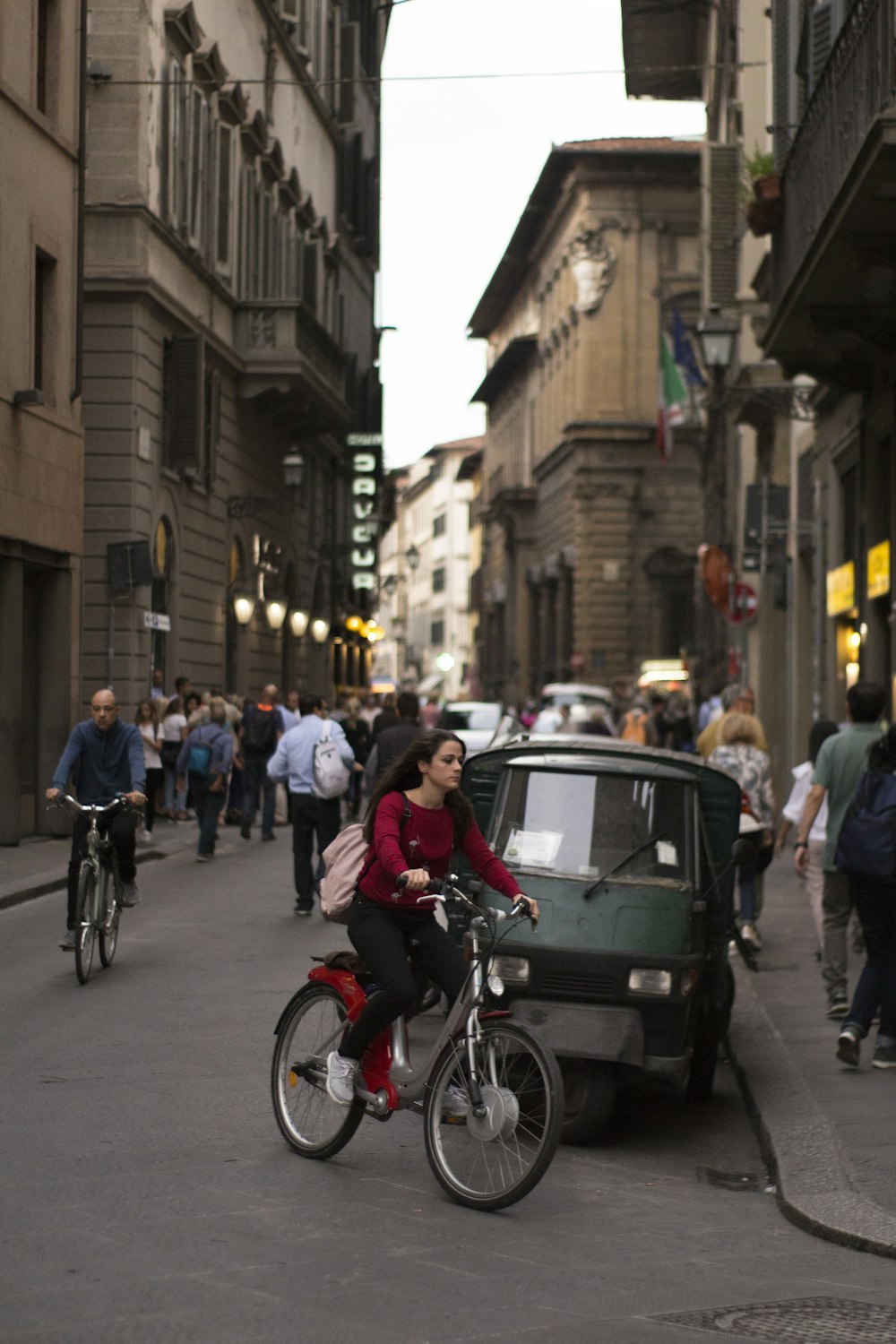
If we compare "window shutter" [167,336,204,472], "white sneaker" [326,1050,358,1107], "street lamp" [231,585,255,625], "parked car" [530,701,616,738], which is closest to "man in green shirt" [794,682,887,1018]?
"white sneaker" [326,1050,358,1107]

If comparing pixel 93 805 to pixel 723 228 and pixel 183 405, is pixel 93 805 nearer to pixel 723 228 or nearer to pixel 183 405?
→ pixel 183 405

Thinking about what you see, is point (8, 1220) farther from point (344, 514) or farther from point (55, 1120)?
point (344, 514)

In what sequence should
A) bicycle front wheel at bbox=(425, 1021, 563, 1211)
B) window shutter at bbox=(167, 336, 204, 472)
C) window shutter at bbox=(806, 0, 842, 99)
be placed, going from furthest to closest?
window shutter at bbox=(167, 336, 204, 472)
window shutter at bbox=(806, 0, 842, 99)
bicycle front wheel at bbox=(425, 1021, 563, 1211)

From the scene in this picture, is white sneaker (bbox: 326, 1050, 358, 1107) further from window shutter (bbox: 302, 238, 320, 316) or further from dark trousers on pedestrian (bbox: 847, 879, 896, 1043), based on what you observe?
window shutter (bbox: 302, 238, 320, 316)

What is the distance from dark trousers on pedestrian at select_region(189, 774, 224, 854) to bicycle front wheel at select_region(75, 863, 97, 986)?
831 centimetres

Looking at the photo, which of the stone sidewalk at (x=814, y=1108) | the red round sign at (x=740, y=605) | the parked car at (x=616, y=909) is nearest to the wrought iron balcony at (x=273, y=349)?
the red round sign at (x=740, y=605)

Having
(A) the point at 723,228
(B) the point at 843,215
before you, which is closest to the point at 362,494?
(A) the point at 723,228

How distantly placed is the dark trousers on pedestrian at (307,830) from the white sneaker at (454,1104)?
9.67m

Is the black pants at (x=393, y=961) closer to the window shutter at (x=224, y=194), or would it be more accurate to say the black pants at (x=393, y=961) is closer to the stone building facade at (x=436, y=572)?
the window shutter at (x=224, y=194)

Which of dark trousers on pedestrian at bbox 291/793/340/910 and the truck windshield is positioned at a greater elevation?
the truck windshield

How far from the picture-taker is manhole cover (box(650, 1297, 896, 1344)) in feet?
19.0

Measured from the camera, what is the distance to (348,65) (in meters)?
48.0

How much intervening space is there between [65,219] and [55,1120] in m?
17.2

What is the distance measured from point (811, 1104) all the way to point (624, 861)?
4.33 feet
